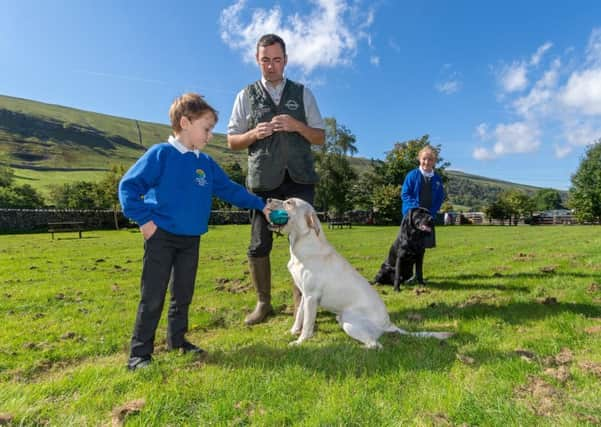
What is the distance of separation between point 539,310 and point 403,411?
3.61 meters

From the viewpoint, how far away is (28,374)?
11.3 feet

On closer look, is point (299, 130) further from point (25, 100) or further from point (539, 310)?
point (25, 100)

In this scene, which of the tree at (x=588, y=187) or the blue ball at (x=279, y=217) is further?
the tree at (x=588, y=187)

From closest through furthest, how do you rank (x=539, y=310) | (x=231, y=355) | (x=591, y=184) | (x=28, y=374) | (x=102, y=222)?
1. (x=28, y=374)
2. (x=231, y=355)
3. (x=539, y=310)
4. (x=102, y=222)
5. (x=591, y=184)

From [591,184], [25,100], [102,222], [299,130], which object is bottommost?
[102,222]

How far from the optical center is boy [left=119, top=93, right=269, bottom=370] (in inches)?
133

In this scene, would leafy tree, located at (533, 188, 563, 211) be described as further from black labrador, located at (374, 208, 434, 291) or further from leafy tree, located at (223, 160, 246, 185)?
black labrador, located at (374, 208, 434, 291)

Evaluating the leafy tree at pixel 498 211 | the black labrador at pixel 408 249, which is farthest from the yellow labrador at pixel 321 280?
the leafy tree at pixel 498 211

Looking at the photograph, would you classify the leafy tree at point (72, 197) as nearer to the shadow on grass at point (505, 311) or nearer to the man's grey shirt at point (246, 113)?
the man's grey shirt at point (246, 113)

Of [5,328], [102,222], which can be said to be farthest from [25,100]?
[5,328]

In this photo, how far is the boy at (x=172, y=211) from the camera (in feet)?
11.1

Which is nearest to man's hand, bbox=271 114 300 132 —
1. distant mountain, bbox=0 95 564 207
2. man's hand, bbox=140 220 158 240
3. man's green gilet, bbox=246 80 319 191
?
man's green gilet, bbox=246 80 319 191

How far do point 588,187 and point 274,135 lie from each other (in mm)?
66720

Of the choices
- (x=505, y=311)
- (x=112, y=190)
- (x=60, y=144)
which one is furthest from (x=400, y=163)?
(x=60, y=144)
